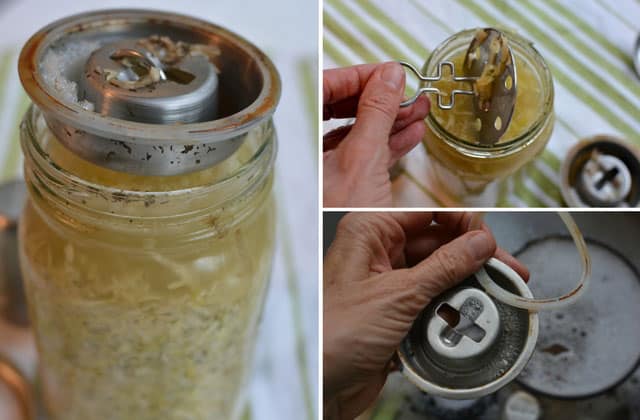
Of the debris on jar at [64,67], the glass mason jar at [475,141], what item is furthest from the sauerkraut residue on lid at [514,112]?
the debris on jar at [64,67]

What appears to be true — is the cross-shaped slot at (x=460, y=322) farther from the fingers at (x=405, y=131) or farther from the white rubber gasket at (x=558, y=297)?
the fingers at (x=405, y=131)

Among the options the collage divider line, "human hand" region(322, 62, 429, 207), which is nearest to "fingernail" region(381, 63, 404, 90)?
"human hand" region(322, 62, 429, 207)

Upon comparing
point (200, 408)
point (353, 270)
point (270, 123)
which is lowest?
point (200, 408)

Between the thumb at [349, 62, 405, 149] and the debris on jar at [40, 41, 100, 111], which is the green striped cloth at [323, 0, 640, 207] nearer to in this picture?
the thumb at [349, 62, 405, 149]

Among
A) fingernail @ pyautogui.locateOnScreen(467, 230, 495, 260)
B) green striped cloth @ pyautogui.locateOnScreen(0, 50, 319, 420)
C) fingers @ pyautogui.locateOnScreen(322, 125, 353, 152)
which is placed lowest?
green striped cloth @ pyautogui.locateOnScreen(0, 50, 319, 420)

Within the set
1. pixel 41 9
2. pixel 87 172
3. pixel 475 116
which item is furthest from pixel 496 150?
pixel 41 9

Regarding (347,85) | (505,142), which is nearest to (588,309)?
(505,142)

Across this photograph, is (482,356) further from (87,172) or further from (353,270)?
(87,172)
